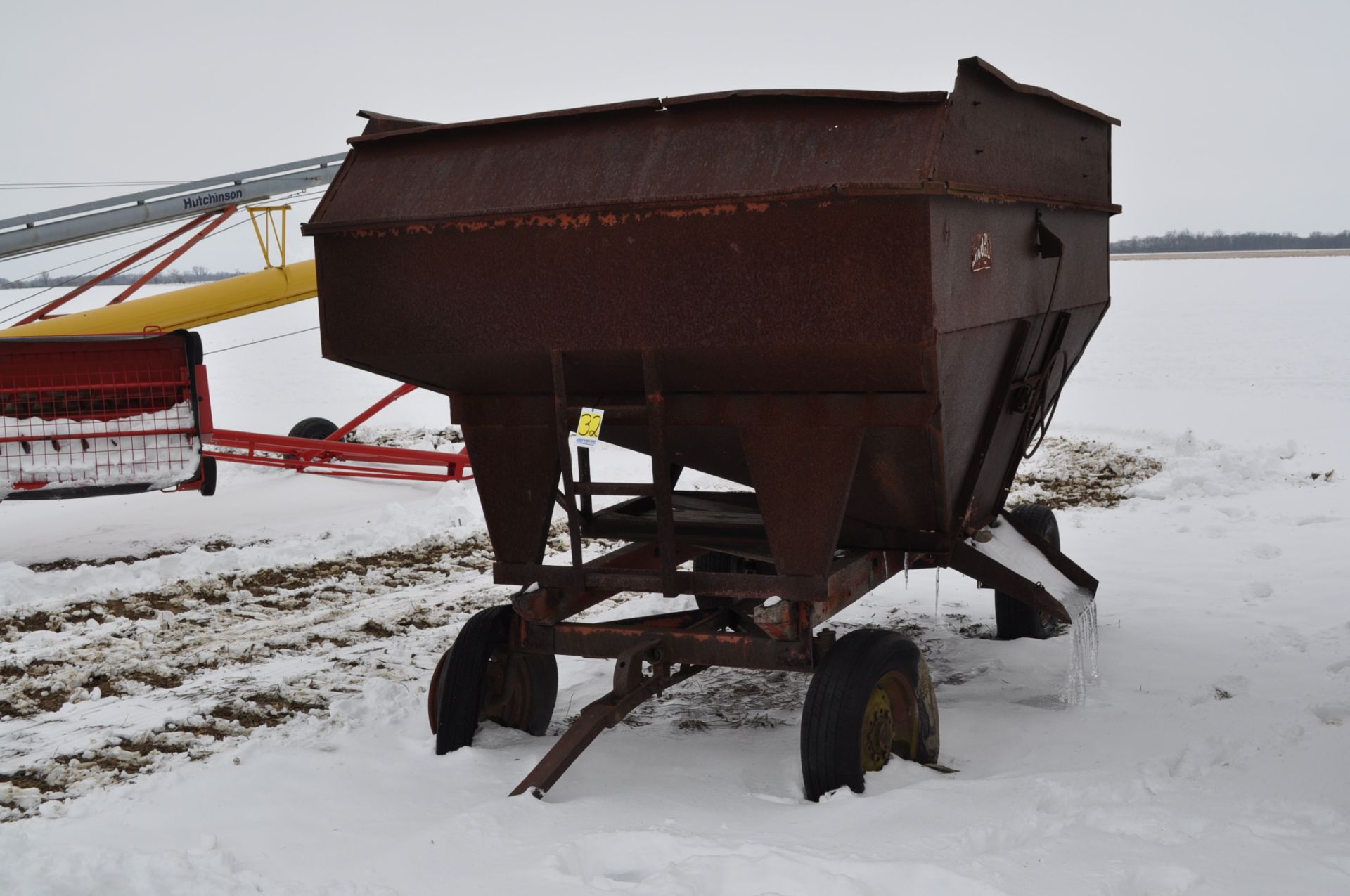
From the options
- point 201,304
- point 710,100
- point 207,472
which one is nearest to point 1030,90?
point 710,100

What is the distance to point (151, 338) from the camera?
7.76 m

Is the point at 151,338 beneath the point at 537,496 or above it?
above

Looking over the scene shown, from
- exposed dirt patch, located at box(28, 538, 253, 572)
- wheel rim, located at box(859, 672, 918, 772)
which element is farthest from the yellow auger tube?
wheel rim, located at box(859, 672, 918, 772)

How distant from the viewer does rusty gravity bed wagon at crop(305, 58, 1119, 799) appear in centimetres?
371

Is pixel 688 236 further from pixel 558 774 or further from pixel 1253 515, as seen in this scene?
pixel 1253 515

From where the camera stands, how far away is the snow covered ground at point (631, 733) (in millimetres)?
3340

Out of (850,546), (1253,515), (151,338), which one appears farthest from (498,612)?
(1253,515)

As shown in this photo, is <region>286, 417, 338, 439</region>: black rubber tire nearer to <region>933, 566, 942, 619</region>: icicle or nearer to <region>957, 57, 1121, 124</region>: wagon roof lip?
<region>933, 566, 942, 619</region>: icicle

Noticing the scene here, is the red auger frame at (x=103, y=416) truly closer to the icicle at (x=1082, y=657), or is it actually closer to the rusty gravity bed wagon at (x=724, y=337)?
the rusty gravity bed wagon at (x=724, y=337)

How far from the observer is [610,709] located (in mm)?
4035

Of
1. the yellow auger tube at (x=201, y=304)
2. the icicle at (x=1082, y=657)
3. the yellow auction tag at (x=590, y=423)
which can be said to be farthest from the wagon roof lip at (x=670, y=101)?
the yellow auger tube at (x=201, y=304)

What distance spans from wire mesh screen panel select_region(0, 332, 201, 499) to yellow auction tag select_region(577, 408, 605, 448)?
4.39 m

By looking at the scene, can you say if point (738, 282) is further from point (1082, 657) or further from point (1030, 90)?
point (1082, 657)

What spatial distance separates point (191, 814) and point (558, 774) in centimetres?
117
